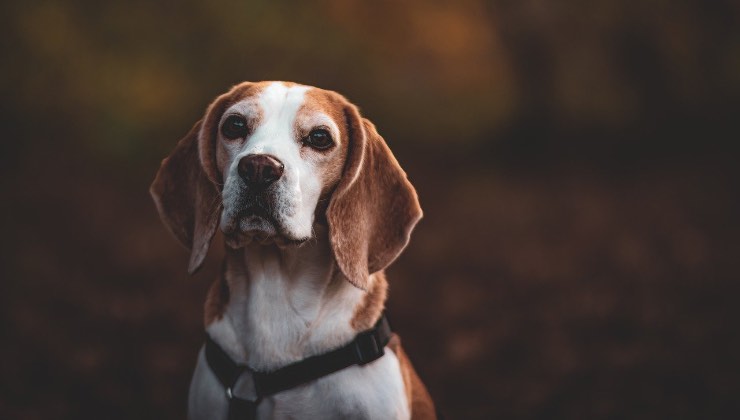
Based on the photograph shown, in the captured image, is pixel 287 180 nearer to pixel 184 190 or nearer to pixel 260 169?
pixel 260 169

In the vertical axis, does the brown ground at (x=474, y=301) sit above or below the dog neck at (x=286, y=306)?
below

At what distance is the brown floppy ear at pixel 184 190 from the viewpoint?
9.83 ft

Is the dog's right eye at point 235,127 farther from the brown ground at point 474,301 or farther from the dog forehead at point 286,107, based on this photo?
the brown ground at point 474,301

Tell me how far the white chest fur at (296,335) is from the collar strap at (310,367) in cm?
3

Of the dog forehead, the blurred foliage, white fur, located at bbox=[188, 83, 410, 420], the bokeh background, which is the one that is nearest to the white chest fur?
white fur, located at bbox=[188, 83, 410, 420]

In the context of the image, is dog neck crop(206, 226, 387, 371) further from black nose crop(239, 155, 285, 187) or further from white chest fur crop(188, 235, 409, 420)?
black nose crop(239, 155, 285, 187)

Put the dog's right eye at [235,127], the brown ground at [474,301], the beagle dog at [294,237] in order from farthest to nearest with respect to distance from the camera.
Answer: the brown ground at [474,301], the dog's right eye at [235,127], the beagle dog at [294,237]

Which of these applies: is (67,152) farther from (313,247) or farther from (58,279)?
(313,247)

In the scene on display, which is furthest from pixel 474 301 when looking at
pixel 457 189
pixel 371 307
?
pixel 457 189

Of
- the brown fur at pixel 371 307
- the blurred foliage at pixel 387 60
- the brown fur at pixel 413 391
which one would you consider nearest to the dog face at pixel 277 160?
the brown fur at pixel 371 307

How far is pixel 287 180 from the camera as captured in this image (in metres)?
2.62

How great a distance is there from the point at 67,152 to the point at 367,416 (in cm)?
817

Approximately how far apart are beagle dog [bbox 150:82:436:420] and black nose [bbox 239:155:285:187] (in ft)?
0.04

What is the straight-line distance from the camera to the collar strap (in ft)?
9.12
